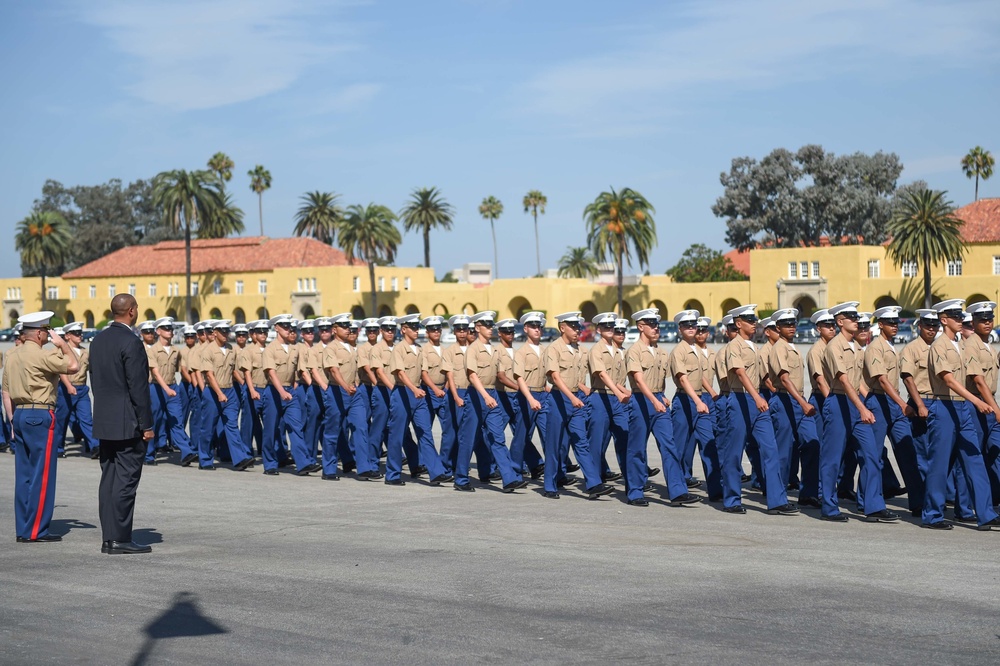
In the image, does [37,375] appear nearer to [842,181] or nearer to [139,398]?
[139,398]

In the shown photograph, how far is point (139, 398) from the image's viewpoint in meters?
9.09

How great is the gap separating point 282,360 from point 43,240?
94.6 m

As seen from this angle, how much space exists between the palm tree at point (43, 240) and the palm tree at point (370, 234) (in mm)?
31139

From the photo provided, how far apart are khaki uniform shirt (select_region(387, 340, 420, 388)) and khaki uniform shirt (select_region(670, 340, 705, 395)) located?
11.0 feet

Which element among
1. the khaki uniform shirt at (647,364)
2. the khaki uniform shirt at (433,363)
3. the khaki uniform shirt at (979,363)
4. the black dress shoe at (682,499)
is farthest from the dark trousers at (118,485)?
the khaki uniform shirt at (979,363)

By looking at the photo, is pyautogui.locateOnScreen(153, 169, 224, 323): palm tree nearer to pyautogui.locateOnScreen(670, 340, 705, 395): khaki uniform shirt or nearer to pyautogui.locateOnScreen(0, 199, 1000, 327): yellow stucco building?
pyautogui.locateOnScreen(0, 199, 1000, 327): yellow stucco building

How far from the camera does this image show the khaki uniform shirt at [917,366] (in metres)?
10.9

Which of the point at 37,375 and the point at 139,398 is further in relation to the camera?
the point at 37,375

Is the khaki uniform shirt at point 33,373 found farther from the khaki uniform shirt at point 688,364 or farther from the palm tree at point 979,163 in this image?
the palm tree at point 979,163

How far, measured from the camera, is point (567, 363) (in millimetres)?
12484

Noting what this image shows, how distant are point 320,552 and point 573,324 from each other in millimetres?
4699

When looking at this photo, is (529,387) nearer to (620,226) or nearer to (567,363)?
(567,363)

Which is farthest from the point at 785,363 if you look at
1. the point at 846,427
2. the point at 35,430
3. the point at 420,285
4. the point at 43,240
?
the point at 43,240

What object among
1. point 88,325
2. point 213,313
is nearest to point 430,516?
point 213,313
